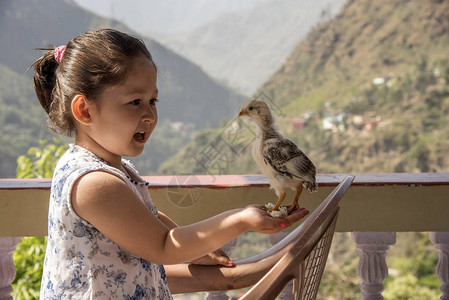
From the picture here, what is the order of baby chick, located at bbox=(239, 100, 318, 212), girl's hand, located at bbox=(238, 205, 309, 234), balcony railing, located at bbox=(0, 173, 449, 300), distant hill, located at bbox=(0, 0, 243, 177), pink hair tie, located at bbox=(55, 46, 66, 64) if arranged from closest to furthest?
girl's hand, located at bbox=(238, 205, 309, 234), baby chick, located at bbox=(239, 100, 318, 212), pink hair tie, located at bbox=(55, 46, 66, 64), balcony railing, located at bbox=(0, 173, 449, 300), distant hill, located at bbox=(0, 0, 243, 177)

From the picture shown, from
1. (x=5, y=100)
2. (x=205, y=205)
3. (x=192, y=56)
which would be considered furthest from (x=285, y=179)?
(x=192, y=56)

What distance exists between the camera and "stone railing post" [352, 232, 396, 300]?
156 centimetres

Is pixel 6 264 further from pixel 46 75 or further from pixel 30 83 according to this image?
pixel 30 83

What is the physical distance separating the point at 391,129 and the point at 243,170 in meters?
5.85

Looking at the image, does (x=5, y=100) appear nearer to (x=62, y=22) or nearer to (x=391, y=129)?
(x=62, y=22)

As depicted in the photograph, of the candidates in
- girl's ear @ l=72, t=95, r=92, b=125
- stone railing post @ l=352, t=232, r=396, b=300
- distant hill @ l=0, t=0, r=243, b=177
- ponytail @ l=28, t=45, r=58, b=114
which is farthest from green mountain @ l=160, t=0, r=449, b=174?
girl's ear @ l=72, t=95, r=92, b=125

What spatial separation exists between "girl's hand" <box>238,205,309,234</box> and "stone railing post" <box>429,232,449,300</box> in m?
0.81

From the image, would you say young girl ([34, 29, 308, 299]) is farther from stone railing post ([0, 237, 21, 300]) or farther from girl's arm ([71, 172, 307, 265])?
stone railing post ([0, 237, 21, 300])

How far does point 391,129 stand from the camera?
20.3m

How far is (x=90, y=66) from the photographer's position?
3.35 feet

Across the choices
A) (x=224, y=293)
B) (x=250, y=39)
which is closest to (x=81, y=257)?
(x=224, y=293)

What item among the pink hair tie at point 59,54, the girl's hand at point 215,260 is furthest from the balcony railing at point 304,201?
the pink hair tie at point 59,54

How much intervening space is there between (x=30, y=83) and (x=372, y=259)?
83.2ft

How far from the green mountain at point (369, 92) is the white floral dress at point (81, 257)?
16.9 meters
